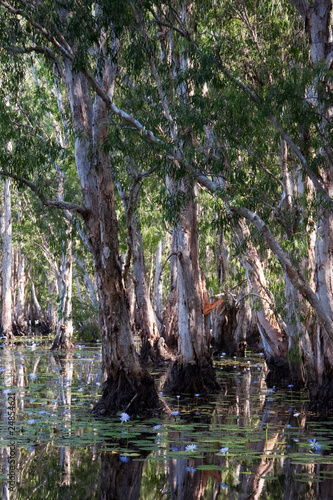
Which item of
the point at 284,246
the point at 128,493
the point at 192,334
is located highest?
the point at 284,246

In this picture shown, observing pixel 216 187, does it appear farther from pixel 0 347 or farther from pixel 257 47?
pixel 0 347

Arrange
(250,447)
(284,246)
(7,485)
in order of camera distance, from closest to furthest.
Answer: (7,485) < (250,447) < (284,246)

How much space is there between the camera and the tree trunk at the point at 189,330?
42.7 ft

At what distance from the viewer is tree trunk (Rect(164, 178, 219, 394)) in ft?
42.7

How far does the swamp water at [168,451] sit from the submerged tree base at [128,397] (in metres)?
0.28

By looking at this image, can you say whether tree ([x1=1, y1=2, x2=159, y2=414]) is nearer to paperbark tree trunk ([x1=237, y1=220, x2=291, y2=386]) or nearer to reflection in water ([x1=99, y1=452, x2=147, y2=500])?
reflection in water ([x1=99, y1=452, x2=147, y2=500])

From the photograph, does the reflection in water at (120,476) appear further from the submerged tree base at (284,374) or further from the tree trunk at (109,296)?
the submerged tree base at (284,374)

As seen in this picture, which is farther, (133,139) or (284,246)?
(133,139)

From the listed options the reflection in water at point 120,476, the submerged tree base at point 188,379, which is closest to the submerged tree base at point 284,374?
the submerged tree base at point 188,379

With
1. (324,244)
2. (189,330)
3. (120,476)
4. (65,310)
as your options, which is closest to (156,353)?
(65,310)

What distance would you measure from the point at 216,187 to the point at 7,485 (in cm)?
523

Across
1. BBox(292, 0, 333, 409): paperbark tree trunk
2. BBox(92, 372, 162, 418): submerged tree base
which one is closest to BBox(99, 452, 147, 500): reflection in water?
BBox(92, 372, 162, 418): submerged tree base

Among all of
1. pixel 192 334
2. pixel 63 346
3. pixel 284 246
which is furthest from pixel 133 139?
pixel 63 346

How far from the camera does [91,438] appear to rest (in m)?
7.72
